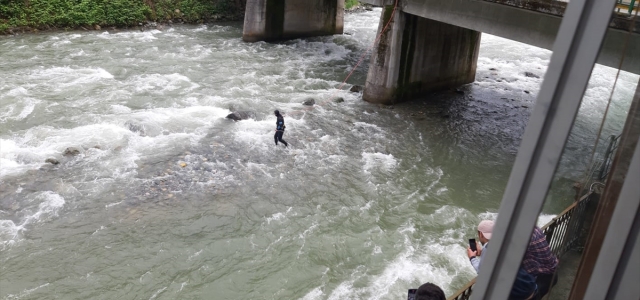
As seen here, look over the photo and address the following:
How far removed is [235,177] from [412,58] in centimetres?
852

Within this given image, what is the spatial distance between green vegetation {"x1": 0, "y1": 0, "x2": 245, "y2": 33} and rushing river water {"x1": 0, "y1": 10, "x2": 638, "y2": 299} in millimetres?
2490

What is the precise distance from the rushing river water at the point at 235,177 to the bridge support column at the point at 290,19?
156 inches

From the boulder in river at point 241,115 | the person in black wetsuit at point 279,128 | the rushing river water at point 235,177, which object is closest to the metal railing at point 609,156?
the rushing river water at point 235,177

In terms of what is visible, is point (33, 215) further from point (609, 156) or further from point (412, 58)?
point (412, 58)

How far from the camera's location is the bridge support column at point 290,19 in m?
23.9

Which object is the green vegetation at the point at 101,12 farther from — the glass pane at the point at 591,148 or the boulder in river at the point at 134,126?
the glass pane at the point at 591,148

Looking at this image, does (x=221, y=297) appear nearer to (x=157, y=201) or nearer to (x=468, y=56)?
(x=157, y=201)

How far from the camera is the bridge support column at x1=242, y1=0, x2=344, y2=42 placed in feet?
78.4

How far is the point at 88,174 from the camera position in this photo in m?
11.6

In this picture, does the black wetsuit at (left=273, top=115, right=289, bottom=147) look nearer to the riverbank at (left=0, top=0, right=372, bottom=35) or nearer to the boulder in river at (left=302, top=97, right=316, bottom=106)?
the boulder in river at (left=302, top=97, right=316, bottom=106)

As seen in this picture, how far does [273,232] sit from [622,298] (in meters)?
8.21

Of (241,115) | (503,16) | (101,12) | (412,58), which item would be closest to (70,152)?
(241,115)

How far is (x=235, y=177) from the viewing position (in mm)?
11906

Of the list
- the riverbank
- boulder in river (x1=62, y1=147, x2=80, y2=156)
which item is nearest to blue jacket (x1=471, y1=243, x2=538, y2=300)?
boulder in river (x1=62, y1=147, x2=80, y2=156)
